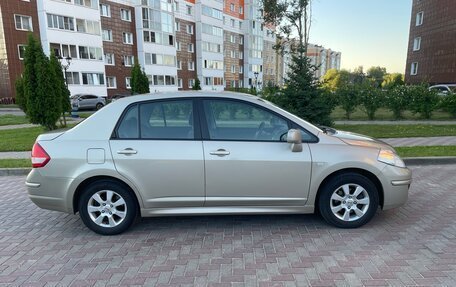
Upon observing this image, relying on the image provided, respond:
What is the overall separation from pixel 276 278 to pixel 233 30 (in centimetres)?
5716

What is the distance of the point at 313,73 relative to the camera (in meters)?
9.61

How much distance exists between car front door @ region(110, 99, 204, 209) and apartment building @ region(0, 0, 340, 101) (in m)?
12.0

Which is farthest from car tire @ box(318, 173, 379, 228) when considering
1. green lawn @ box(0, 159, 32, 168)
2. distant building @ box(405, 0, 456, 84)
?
distant building @ box(405, 0, 456, 84)

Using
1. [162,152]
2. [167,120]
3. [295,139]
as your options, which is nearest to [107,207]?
[162,152]

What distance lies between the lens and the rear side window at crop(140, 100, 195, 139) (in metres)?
3.68

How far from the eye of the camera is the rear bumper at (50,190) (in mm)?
3654

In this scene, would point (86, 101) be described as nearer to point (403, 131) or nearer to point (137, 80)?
point (137, 80)

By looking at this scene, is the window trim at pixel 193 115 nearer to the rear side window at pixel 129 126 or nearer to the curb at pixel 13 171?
the rear side window at pixel 129 126

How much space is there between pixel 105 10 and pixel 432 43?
35.1m

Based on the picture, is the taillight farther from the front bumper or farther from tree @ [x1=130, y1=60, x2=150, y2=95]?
tree @ [x1=130, y1=60, x2=150, y2=95]

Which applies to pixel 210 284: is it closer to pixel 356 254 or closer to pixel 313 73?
pixel 356 254

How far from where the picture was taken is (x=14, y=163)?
708 centimetres

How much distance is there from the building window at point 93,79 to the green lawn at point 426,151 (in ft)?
103

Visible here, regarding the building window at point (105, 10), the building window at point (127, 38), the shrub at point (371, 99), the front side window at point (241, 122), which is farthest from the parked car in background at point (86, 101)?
the front side window at point (241, 122)
